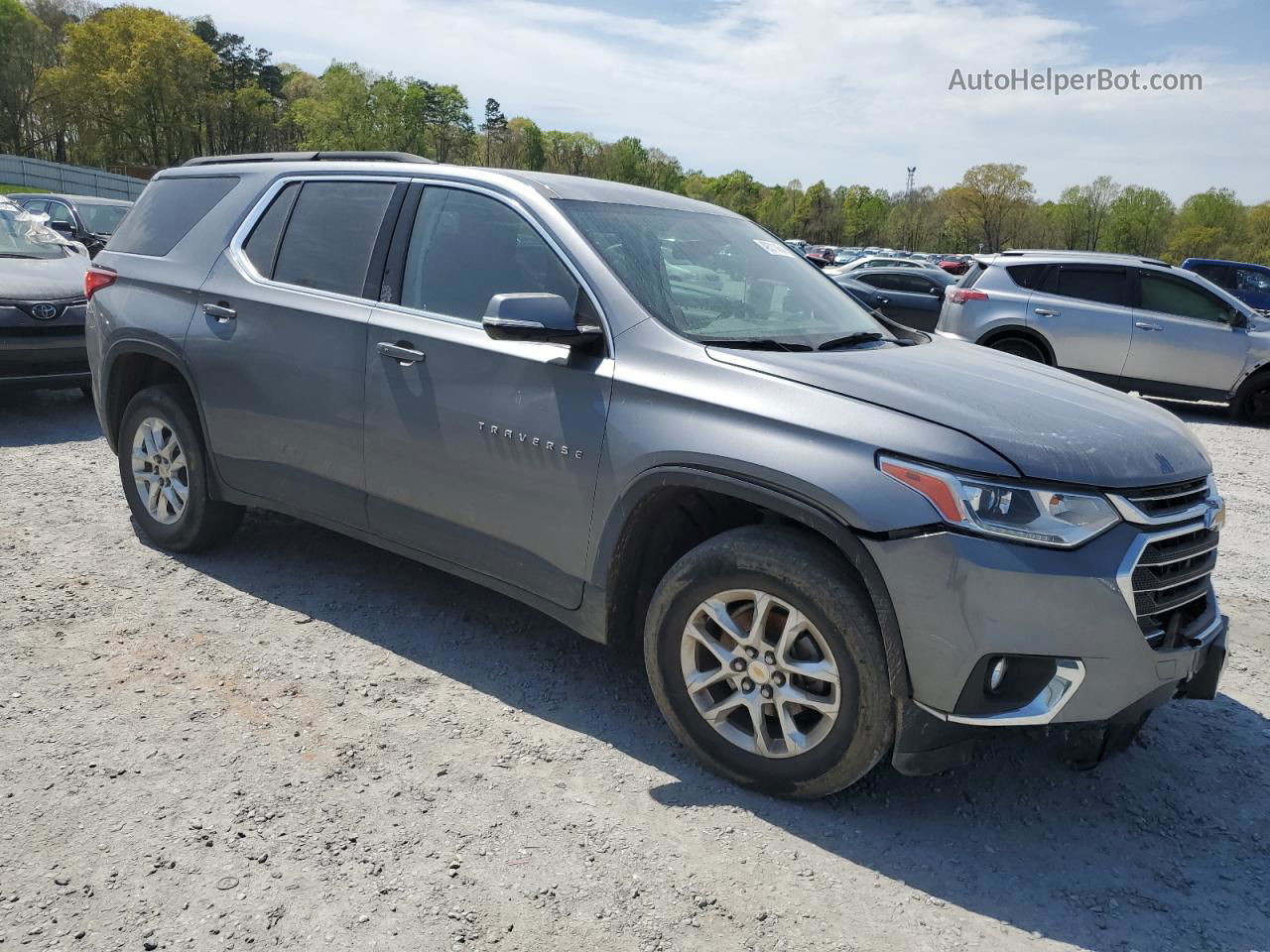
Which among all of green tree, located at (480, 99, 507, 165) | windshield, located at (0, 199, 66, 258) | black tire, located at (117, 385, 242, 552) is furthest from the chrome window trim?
green tree, located at (480, 99, 507, 165)

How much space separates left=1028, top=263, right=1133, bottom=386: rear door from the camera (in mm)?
10914

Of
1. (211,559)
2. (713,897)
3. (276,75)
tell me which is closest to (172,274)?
(211,559)

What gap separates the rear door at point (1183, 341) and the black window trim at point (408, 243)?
31.0ft

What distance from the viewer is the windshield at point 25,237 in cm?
837

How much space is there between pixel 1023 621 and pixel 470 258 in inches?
91.3

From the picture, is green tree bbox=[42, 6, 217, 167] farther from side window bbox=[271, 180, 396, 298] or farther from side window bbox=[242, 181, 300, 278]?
side window bbox=[271, 180, 396, 298]

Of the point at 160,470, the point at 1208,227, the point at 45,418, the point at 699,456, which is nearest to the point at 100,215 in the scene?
the point at 45,418

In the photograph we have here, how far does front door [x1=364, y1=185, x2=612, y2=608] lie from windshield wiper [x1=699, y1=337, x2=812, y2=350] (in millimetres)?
361

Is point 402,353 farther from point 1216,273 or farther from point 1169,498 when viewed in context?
point 1216,273

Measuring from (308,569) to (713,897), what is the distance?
2.96 m

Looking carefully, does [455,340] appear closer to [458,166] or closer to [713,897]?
[458,166]

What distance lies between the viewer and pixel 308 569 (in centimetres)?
481

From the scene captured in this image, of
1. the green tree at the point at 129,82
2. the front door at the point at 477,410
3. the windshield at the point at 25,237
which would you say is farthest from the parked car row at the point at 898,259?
the green tree at the point at 129,82

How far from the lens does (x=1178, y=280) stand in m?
11.0
